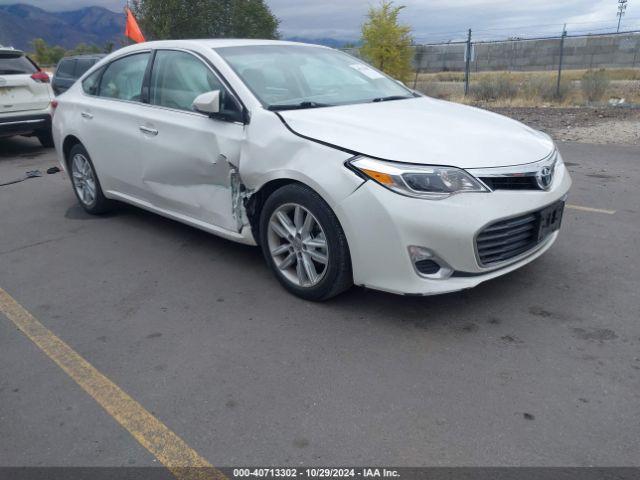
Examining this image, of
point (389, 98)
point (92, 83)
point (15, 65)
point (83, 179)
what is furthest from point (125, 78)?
point (15, 65)

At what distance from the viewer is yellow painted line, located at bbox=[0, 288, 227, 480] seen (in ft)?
7.93

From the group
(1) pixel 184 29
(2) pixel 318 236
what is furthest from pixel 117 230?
(1) pixel 184 29

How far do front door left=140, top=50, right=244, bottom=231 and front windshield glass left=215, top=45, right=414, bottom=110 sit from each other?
26 cm

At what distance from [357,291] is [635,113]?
1112 cm

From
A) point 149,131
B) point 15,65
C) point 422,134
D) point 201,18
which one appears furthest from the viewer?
point 201,18

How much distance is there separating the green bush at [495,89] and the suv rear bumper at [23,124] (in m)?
11.9

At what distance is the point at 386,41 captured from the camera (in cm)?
1656

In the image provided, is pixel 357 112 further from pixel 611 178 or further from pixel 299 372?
pixel 611 178

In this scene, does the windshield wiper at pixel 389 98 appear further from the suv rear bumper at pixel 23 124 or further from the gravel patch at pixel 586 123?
the suv rear bumper at pixel 23 124

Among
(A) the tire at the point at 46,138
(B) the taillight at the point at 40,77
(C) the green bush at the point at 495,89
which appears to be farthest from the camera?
(C) the green bush at the point at 495,89

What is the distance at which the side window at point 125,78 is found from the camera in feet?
16.4

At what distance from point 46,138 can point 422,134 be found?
30.9ft

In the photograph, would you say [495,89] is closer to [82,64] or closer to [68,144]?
[82,64]

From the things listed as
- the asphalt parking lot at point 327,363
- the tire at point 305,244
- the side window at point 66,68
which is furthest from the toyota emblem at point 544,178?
the side window at point 66,68
